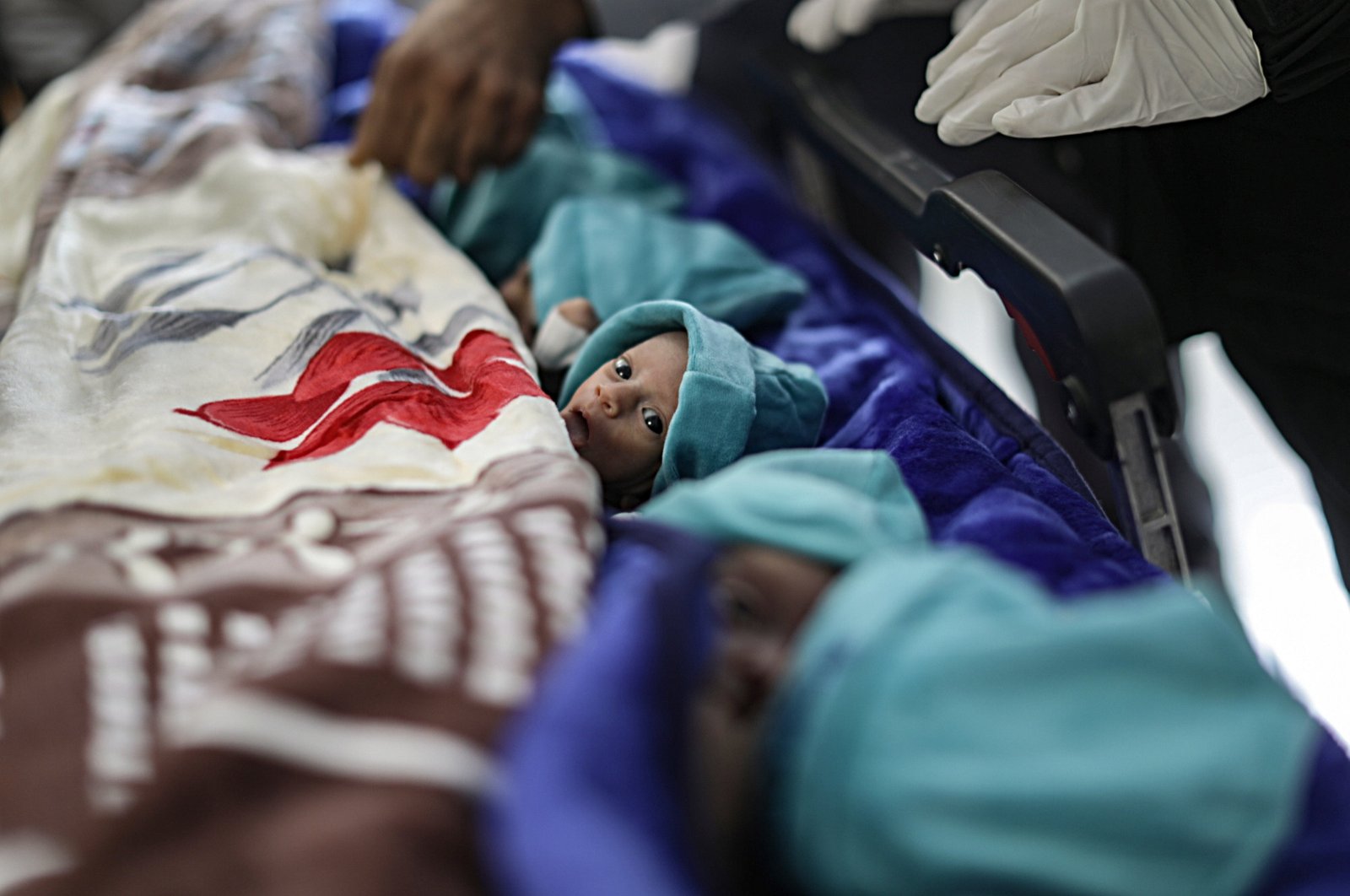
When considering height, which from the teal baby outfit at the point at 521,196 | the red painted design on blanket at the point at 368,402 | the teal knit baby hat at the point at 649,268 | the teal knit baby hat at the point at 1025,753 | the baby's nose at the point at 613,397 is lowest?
the teal baby outfit at the point at 521,196

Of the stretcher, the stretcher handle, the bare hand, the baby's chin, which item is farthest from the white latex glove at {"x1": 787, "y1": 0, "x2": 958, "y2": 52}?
the baby's chin

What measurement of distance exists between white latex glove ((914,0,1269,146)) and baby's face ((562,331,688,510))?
1.01ft

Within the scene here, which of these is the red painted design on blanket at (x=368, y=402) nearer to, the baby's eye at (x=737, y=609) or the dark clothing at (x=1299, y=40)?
the baby's eye at (x=737, y=609)

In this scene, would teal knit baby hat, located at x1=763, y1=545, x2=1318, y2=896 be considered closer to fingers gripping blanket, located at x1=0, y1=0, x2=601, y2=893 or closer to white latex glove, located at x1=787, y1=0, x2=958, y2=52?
fingers gripping blanket, located at x1=0, y1=0, x2=601, y2=893

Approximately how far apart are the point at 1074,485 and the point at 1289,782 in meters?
0.38

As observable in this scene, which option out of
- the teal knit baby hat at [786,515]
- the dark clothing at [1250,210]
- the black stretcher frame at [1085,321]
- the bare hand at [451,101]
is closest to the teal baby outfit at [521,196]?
the bare hand at [451,101]

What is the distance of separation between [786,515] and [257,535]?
291mm

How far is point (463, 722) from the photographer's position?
0.39 meters

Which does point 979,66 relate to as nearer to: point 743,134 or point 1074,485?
point 1074,485

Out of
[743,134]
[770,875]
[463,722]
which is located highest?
[463,722]

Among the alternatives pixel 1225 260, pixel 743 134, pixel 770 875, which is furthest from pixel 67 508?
pixel 743 134

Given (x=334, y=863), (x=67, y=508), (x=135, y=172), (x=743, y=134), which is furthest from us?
(x=743, y=134)

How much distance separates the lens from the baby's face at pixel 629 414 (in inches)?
30.6

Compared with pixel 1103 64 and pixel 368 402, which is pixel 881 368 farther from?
pixel 368 402
